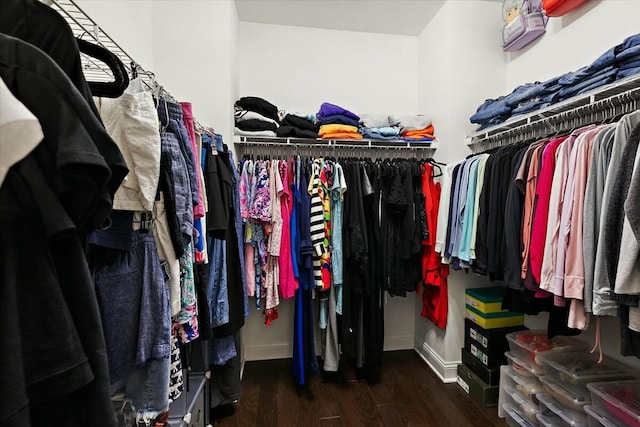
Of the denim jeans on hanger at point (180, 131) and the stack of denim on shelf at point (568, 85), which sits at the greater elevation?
the stack of denim on shelf at point (568, 85)

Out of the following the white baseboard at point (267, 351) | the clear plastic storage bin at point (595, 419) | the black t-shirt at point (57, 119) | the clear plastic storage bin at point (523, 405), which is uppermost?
the black t-shirt at point (57, 119)

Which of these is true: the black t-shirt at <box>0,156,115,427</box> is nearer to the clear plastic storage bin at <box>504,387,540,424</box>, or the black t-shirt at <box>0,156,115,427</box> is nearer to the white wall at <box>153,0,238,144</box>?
the white wall at <box>153,0,238,144</box>

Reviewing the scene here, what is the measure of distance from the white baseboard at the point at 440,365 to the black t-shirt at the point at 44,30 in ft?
8.10

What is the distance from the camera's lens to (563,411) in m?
1.42

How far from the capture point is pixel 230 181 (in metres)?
1.49

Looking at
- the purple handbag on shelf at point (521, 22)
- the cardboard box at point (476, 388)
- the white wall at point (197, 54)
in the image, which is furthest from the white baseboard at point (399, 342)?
the purple handbag on shelf at point (521, 22)

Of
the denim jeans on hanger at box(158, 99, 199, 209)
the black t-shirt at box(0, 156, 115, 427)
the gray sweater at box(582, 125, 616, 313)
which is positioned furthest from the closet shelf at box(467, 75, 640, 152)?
the black t-shirt at box(0, 156, 115, 427)

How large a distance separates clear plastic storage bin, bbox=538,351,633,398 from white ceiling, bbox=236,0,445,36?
2408 millimetres

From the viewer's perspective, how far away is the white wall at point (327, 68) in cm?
244

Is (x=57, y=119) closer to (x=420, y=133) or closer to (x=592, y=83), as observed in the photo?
(x=592, y=83)

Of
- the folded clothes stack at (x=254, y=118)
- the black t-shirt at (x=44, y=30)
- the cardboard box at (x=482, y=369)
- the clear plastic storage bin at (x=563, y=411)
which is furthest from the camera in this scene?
the folded clothes stack at (x=254, y=118)

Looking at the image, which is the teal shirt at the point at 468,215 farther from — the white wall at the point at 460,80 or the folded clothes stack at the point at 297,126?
the folded clothes stack at the point at 297,126

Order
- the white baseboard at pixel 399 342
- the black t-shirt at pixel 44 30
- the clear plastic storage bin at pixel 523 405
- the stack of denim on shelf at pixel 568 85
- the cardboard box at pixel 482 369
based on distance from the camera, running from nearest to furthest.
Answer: the black t-shirt at pixel 44 30 < the stack of denim on shelf at pixel 568 85 < the clear plastic storage bin at pixel 523 405 < the cardboard box at pixel 482 369 < the white baseboard at pixel 399 342

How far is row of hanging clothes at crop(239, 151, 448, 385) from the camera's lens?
6.40ft
